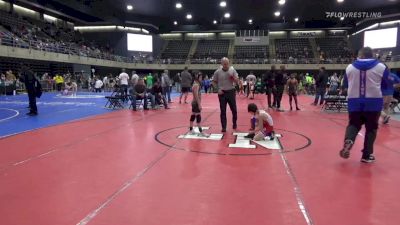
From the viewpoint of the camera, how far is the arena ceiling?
31.8 m

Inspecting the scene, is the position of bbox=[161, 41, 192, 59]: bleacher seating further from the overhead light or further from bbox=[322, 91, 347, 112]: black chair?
bbox=[322, 91, 347, 112]: black chair

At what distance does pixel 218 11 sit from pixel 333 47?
16390 millimetres

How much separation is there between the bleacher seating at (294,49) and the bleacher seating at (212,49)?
6.86m

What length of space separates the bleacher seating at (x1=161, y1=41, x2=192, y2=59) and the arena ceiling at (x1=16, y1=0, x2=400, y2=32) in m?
2.11

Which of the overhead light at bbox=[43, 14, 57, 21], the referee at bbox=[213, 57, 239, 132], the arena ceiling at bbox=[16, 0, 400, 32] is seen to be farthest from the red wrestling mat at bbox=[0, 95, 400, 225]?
the overhead light at bbox=[43, 14, 57, 21]

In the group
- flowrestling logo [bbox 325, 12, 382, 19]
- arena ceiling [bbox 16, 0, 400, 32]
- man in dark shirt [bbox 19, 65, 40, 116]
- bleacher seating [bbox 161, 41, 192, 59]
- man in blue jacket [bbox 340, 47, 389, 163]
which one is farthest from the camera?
bleacher seating [bbox 161, 41, 192, 59]

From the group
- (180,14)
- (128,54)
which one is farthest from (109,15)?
(180,14)

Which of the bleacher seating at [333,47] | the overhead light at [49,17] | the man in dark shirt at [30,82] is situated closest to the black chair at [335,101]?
the man in dark shirt at [30,82]

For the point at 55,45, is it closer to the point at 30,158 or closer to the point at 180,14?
the point at 180,14

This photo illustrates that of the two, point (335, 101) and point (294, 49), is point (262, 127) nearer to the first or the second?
point (335, 101)

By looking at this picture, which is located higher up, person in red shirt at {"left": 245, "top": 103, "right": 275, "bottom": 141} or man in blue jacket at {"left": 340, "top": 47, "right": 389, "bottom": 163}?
man in blue jacket at {"left": 340, "top": 47, "right": 389, "bottom": 163}

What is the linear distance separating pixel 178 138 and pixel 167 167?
2.18 metres

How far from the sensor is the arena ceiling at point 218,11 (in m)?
31.8

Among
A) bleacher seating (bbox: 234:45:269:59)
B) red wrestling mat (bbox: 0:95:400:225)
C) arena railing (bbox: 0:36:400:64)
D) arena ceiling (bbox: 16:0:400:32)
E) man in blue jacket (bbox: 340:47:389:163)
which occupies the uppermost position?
arena ceiling (bbox: 16:0:400:32)
